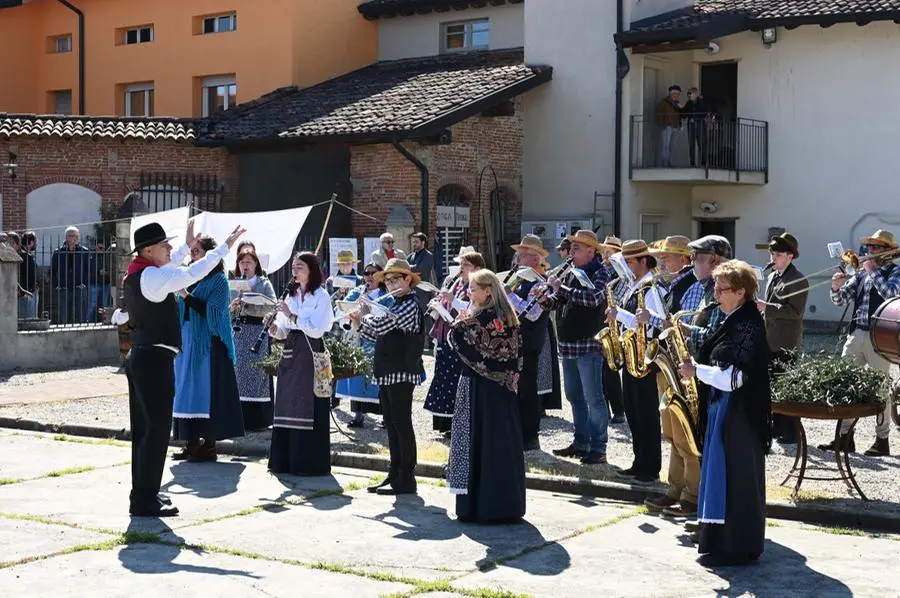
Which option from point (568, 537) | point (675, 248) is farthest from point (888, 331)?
point (568, 537)

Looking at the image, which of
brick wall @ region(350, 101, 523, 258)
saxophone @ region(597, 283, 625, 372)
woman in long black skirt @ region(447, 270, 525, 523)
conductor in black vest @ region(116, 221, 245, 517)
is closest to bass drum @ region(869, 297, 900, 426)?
saxophone @ region(597, 283, 625, 372)

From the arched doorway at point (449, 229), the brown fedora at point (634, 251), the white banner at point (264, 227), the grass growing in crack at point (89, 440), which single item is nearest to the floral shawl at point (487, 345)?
the brown fedora at point (634, 251)

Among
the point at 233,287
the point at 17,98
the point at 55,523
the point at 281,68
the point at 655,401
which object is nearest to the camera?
the point at 55,523

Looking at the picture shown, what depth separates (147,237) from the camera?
28.5 ft

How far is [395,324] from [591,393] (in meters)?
1.93

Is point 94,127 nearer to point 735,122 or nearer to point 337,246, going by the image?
point 337,246

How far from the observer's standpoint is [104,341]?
18.8 m

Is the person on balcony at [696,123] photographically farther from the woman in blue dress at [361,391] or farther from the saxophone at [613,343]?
the saxophone at [613,343]

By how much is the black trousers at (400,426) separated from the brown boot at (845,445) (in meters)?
3.18

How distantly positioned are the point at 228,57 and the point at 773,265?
21.5 meters

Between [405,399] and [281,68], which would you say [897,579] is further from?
[281,68]

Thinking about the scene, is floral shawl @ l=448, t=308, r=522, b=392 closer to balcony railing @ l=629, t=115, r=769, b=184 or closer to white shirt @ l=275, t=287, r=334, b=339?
white shirt @ l=275, t=287, r=334, b=339

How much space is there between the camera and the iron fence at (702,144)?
Result: 26.2 metres

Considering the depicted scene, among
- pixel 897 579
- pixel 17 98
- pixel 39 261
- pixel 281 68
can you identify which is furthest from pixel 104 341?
pixel 17 98
